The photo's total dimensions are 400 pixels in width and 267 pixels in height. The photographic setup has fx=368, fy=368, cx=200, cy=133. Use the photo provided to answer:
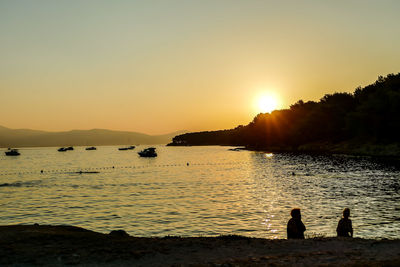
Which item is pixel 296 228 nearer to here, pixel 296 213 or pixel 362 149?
pixel 296 213

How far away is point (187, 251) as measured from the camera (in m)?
15.8

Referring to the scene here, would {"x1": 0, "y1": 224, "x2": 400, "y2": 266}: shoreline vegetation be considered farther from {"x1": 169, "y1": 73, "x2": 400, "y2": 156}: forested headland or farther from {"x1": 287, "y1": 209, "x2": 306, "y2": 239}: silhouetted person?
{"x1": 169, "y1": 73, "x2": 400, "y2": 156}: forested headland

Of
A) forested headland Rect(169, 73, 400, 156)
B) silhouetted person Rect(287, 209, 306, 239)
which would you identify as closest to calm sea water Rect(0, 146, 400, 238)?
silhouetted person Rect(287, 209, 306, 239)

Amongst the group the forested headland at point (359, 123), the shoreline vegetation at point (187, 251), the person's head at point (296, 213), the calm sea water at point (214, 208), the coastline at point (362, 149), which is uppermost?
the forested headland at point (359, 123)

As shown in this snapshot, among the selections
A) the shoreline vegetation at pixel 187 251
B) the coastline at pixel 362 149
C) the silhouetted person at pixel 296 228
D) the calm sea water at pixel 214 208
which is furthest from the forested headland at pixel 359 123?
the shoreline vegetation at pixel 187 251

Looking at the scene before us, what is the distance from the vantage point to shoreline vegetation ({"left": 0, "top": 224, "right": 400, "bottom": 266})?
1387 cm

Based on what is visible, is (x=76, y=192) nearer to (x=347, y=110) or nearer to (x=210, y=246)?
(x=210, y=246)

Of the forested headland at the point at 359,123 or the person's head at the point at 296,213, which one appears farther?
the forested headland at the point at 359,123

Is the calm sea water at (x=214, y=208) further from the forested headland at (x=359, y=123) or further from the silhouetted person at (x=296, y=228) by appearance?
the forested headland at (x=359, y=123)

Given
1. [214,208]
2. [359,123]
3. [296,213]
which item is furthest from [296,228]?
[359,123]

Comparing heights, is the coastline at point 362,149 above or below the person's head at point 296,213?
above

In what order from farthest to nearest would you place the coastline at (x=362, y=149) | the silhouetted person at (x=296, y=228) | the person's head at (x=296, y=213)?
1. the coastline at (x=362, y=149)
2. the silhouetted person at (x=296, y=228)
3. the person's head at (x=296, y=213)

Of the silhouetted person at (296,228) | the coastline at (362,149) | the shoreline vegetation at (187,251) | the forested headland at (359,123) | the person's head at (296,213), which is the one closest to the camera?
the shoreline vegetation at (187,251)

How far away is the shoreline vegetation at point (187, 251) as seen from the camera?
13867 millimetres
